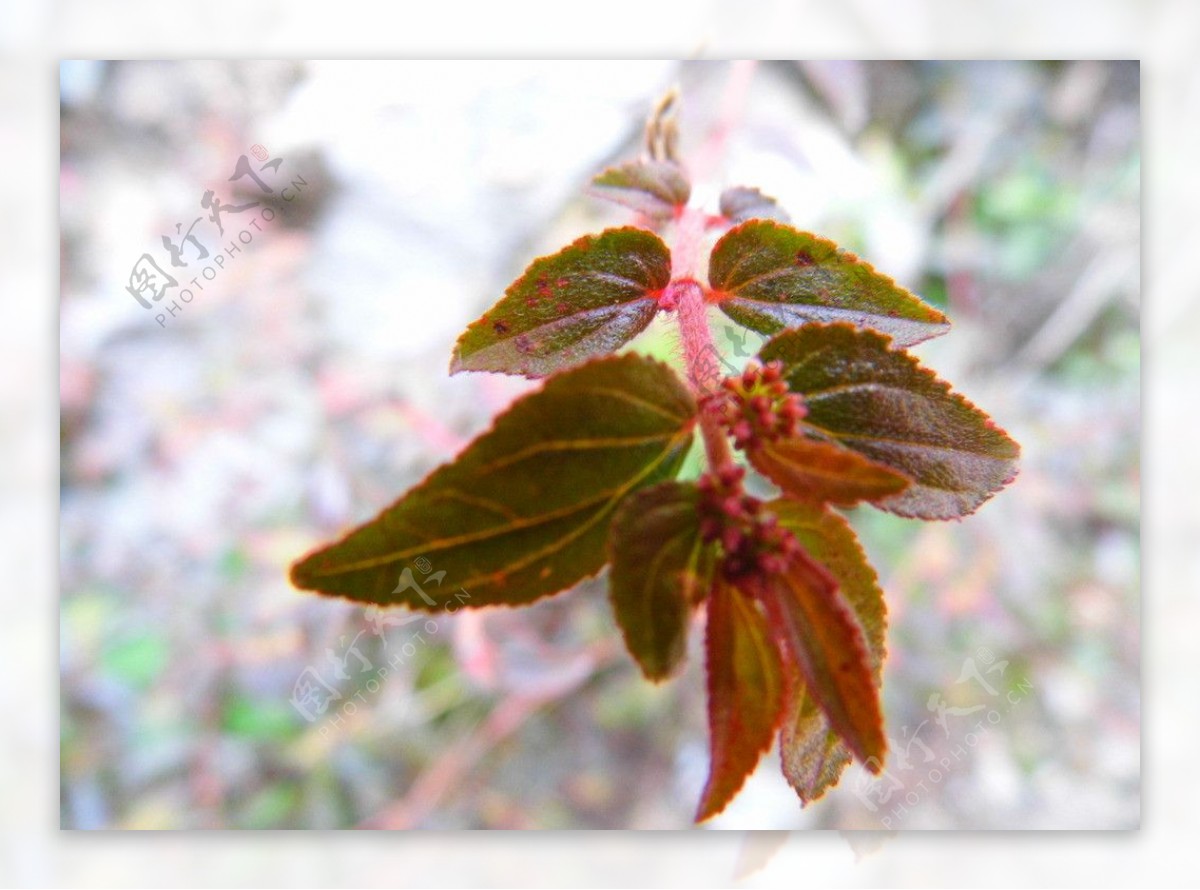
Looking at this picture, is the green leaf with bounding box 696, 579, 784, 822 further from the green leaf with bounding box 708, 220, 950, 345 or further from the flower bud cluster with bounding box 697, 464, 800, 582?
the green leaf with bounding box 708, 220, 950, 345

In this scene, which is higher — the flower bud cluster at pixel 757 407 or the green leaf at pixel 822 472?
the flower bud cluster at pixel 757 407

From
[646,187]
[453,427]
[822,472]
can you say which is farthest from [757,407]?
[453,427]

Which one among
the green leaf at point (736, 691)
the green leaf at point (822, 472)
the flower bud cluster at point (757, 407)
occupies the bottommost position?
the green leaf at point (736, 691)

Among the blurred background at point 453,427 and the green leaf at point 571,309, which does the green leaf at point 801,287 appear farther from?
the blurred background at point 453,427

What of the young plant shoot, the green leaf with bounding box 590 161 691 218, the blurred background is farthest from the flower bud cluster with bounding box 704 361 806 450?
the blurred background

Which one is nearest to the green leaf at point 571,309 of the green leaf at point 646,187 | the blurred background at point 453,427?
the green leaf at point 646,187

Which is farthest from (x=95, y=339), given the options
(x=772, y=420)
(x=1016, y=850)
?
(x=1016, y=850)
